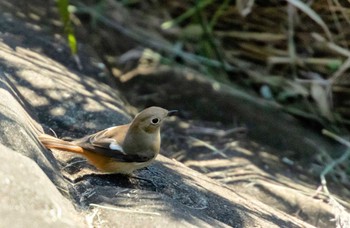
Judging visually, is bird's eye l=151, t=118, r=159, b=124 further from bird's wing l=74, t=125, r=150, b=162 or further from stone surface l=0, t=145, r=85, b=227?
stone surface l=0, t=145, r=85, b=227

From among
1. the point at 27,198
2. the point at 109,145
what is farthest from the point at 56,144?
the point at 27,198

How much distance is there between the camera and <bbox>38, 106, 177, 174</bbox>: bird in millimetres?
3439

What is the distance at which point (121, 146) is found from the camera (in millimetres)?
3559

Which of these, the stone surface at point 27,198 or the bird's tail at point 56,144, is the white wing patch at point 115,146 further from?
the stone surface at point 27,198

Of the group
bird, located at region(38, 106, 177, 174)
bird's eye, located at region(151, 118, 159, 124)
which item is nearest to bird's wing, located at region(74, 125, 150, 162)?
bird, located at region(38, 106, 177, 174)

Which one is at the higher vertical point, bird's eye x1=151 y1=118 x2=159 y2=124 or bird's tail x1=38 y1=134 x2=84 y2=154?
bird's eye x1=151 y1=118 x2=159 y2=124

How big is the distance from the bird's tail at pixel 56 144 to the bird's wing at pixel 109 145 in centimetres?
3

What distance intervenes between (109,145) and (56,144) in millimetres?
247

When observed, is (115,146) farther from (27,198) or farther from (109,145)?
(27,198)

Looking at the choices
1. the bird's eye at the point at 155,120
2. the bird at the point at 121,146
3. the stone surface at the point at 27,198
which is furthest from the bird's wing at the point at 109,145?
the stone surface at the point at 27,198

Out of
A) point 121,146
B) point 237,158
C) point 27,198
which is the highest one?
point 27,198

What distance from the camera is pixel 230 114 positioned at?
5414 millimetres

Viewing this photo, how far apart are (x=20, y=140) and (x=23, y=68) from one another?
1305 millimetres

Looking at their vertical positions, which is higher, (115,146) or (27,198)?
(27,198)
